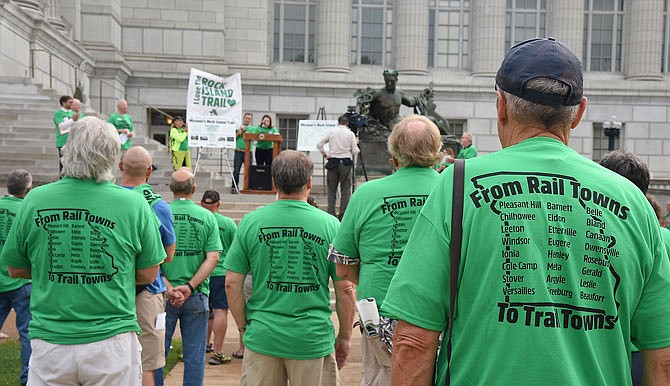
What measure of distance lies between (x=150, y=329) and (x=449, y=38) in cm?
2988

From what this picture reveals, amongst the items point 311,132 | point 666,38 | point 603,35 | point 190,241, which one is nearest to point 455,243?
point 190,241

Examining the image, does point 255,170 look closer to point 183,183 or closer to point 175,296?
point 183,183

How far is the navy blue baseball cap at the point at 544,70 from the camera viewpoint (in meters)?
2.17

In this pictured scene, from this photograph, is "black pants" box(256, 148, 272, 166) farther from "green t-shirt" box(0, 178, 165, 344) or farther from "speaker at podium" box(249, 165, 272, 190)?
"green t-shirt" box(0, 178, 165, 344)

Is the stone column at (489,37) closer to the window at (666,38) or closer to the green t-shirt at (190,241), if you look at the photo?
the window at (666,38)

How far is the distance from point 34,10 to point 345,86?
12841 millimetres

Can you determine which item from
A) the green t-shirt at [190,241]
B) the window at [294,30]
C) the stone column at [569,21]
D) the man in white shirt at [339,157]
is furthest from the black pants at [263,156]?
the stone column at [569,21]

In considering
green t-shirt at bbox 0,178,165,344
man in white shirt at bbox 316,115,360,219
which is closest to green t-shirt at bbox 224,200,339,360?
green t-shirt at bbox 0,178,165,344

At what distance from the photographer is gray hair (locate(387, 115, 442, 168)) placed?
420 centimetres

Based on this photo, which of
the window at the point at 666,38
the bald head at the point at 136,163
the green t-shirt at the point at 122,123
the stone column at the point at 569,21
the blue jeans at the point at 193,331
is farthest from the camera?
the window at the point at 666,38

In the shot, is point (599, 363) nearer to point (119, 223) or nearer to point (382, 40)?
point (119, 223)

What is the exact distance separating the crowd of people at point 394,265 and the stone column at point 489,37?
84.8 ft

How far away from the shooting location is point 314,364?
439 cm

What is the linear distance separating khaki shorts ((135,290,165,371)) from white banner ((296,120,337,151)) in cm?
1385
